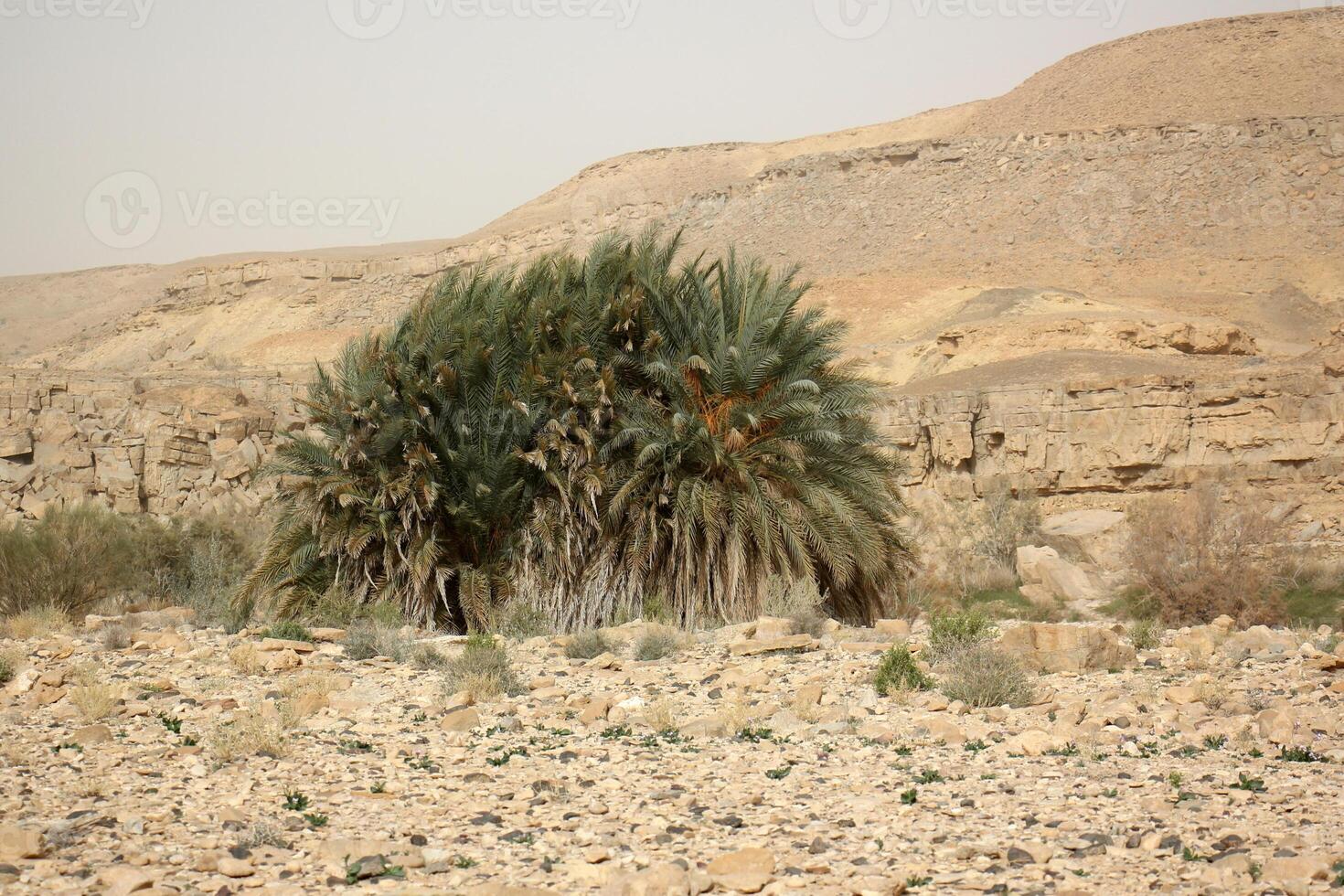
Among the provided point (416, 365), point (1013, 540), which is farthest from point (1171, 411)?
point (416, 365)

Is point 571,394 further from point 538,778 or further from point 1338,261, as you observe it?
point 1338,261

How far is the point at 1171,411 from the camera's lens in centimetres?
2641

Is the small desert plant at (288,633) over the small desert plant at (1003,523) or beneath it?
over

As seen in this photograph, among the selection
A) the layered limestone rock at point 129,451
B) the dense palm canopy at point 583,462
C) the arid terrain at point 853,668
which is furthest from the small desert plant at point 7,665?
the layered limestone rock at point 129,451

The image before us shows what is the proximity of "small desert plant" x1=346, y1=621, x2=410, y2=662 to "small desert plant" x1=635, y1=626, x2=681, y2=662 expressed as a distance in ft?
6.97

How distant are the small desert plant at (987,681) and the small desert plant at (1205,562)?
842 cm

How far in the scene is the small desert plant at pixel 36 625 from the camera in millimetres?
12727

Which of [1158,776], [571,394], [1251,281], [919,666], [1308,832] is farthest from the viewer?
[1251,281]

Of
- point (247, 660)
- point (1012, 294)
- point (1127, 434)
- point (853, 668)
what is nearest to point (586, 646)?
point (853, 668)

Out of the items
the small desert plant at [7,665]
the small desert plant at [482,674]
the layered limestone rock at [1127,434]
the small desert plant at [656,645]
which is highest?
the small desert plant at [7,665]

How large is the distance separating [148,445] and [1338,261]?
4045cm

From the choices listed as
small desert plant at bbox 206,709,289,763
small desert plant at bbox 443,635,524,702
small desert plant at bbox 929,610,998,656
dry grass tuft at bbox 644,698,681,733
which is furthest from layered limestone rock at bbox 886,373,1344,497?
small desert plant at bbox 206,709,289,763

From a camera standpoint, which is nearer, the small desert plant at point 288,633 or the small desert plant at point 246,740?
the small desert plant at point 246,740

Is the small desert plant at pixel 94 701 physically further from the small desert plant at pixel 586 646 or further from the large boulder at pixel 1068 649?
the large boulder at pixel 1068 649
